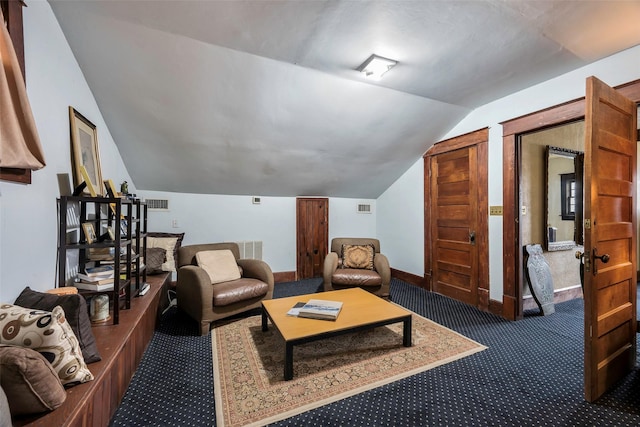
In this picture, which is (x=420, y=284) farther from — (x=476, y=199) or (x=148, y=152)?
(x=148, y=152)

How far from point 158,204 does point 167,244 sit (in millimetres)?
728

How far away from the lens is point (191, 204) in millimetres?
4062

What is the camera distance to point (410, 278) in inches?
174

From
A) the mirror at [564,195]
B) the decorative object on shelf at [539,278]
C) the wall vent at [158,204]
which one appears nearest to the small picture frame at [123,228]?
the wall vent at [158,204]

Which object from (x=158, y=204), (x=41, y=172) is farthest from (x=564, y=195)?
(x=158, y=204)

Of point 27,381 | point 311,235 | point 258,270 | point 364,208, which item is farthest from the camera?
point 364,208

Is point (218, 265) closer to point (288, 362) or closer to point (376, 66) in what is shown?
point (288, 362)

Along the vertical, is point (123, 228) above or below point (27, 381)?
above

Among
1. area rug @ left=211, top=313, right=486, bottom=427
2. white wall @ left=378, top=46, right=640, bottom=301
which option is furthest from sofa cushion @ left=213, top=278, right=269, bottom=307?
white wall @ left=378, top=46, right=640, bottom=301

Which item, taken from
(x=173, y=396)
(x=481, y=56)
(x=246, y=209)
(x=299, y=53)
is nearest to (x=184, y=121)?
(x=299, y=53)

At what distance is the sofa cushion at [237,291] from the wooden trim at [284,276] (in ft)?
4.96

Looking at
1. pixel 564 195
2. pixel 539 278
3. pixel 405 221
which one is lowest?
pixel 539 278

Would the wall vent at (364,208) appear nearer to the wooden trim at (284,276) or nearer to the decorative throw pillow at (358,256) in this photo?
the decorative throw pillow at (358,256)

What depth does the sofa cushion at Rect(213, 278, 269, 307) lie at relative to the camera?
264 centimetres
